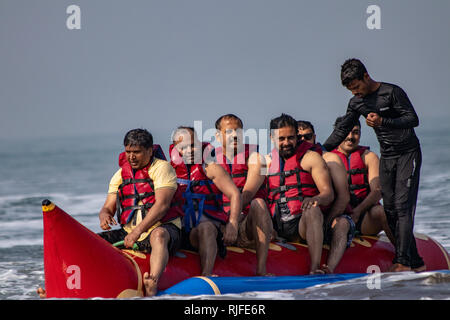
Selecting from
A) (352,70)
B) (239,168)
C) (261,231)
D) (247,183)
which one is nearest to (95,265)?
(261,231)

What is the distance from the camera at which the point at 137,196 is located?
5.03m

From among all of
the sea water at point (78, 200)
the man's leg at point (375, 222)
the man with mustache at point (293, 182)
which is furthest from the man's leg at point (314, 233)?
the man's leg at point (375, 222)

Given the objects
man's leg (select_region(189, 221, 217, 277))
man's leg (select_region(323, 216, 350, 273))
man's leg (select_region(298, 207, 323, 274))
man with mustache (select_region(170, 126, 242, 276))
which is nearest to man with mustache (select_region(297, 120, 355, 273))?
man's leg (select_region(323, 216, 350, 273))

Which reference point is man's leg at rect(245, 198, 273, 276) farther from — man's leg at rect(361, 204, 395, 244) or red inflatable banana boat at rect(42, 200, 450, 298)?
man's leg at rect(361, 204, 395, 244)

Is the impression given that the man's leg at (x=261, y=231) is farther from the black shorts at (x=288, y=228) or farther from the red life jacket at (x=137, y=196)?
the red life jacket at (x=137, y=196)

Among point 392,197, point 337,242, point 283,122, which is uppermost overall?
point 283,122

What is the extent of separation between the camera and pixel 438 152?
77.0 ft

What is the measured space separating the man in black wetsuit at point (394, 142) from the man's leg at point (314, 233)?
2.09ft

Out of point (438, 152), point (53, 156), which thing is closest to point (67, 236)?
point (438, 152)

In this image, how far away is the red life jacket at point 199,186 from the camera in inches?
207

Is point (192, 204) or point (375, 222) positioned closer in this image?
point (192, 204)

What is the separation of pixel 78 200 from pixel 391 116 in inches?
539

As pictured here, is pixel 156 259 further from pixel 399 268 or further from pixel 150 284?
pixel 399 268

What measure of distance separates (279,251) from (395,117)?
4.42ft
